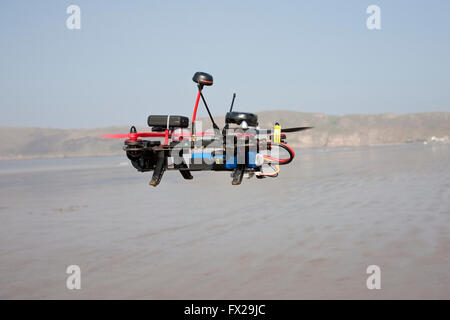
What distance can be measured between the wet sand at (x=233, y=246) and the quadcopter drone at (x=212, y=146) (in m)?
4.60

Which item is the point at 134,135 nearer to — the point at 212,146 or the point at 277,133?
the point at 212,146

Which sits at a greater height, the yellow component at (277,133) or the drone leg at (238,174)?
the yellow component at (277,133)

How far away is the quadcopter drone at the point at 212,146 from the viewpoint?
7.64m

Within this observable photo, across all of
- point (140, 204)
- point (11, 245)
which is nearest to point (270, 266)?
point (11, 245)

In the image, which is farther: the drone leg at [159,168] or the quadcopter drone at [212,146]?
the drone leg at [159,168]

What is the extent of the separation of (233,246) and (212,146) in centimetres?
829

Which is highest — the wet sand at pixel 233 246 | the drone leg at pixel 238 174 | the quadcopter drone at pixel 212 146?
the quadcopter drone at pixel 212 146

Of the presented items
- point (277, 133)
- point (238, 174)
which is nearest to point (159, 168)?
point (238, 174)

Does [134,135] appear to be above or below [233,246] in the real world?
above

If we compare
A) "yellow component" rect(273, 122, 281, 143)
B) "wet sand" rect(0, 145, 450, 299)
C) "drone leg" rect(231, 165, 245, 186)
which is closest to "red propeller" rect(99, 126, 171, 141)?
"drone leg" rect(231, 165, 245, 186)

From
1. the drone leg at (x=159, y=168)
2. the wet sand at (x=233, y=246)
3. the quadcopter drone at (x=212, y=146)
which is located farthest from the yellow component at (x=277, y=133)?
the wet sand at (x=233, y=246)

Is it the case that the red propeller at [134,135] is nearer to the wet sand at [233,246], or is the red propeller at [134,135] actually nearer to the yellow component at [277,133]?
the yellow component at [277,133]

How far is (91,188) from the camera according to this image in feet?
121

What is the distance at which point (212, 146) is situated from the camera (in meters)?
7.85
